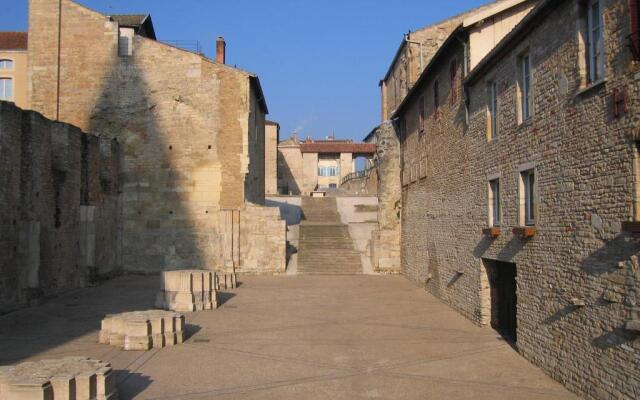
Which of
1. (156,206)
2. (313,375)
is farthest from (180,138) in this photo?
(313,375)

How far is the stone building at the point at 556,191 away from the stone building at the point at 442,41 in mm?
376

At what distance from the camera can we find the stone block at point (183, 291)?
600 inches

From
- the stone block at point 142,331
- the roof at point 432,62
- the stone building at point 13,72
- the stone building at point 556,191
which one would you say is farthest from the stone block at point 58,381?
the stone building at point 13,72

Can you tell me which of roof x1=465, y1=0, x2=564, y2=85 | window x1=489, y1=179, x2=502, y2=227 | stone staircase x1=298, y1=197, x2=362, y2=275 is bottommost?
stone staircase x1=298, y1=197, x2=362, y2=275

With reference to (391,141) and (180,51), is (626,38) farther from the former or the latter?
(180,51)

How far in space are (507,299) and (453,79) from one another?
608 centimetres

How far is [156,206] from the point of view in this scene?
24.6 m

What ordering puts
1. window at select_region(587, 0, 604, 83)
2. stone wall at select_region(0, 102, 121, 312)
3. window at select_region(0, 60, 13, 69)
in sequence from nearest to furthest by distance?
window at select_region(587, 0, 604, 83) < stone wall at select_region(0, 102, 121, 312) < window at select_region(0, 60, 13, 69)

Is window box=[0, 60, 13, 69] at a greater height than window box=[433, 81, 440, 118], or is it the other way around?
window box=[0, 60, 13, 69]

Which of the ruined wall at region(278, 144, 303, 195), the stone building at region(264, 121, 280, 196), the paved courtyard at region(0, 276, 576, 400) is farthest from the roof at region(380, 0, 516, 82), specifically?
the ruined wall at region(278, 144, 303, 195)

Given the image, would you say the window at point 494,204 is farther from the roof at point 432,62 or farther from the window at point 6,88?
the window at point 6,88

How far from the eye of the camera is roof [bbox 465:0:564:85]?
8.68 m

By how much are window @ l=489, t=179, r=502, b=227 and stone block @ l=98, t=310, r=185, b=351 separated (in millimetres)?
6646

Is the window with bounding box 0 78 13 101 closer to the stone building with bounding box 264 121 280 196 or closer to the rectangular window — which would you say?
the rectangular window
